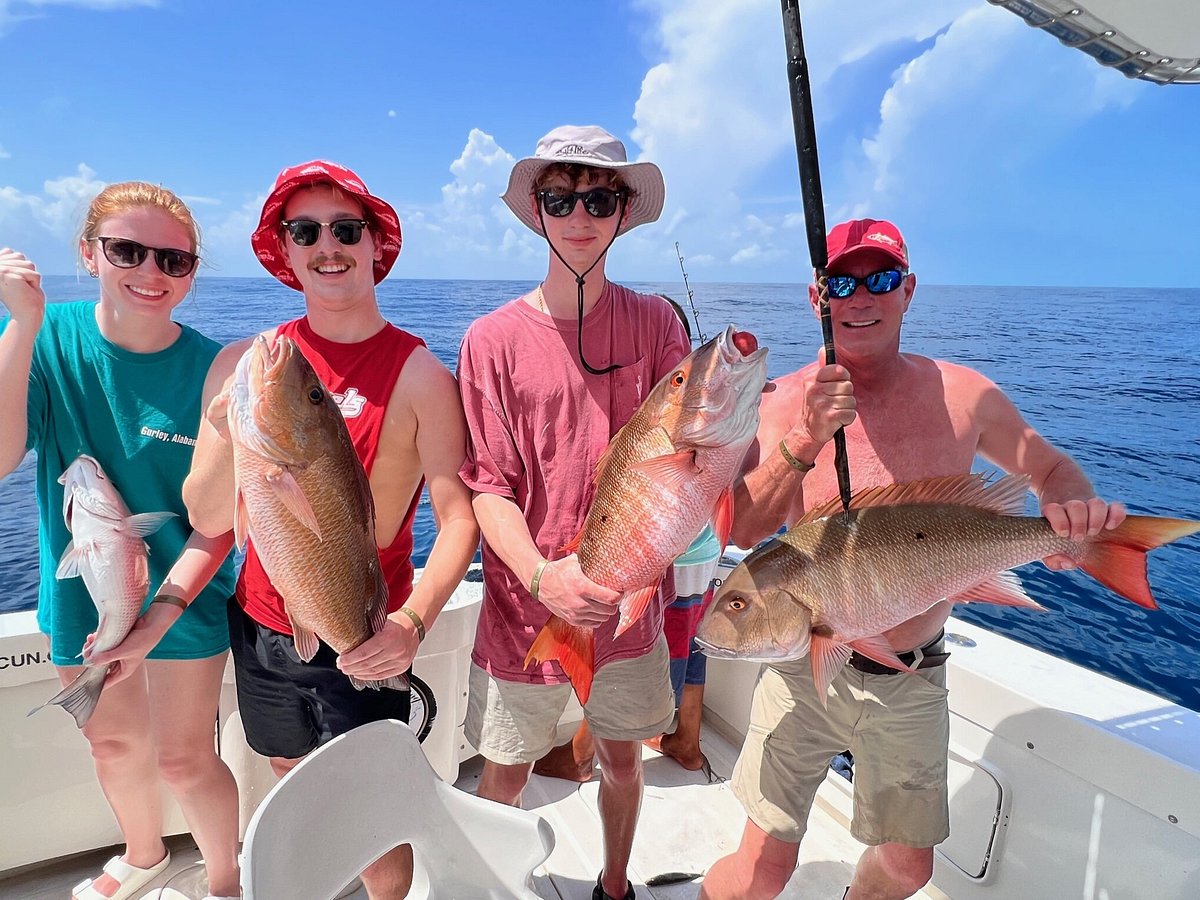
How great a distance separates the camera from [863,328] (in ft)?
7.91

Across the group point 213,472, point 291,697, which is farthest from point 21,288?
point 291,697

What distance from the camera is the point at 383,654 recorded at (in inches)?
79.3

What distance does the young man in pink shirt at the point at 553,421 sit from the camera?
2.31m

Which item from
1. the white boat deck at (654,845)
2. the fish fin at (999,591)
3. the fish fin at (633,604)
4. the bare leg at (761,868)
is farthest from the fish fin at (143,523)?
the fish fin at (999,591)

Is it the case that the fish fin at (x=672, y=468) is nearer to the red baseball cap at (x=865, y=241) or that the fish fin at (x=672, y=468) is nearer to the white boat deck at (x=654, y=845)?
the red baseball cap at (x=865, y=241)

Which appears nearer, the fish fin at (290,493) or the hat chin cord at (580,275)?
the fish fin at (290,493)

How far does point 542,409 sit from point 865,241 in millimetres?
1218

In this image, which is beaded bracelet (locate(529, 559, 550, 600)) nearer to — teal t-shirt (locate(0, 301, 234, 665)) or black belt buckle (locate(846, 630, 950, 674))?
black belt buckle (locate(846, 630, 950, 674))

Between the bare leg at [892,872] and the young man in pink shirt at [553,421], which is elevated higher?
the young man in pink shirt at [553,421]

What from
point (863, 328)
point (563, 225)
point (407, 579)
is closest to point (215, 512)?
point (407, 579)

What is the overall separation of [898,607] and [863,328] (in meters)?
1.00

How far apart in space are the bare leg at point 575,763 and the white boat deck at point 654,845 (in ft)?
0.14

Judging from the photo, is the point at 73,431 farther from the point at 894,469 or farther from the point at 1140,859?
the point at 1140,859

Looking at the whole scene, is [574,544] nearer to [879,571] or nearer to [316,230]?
[879,571]
